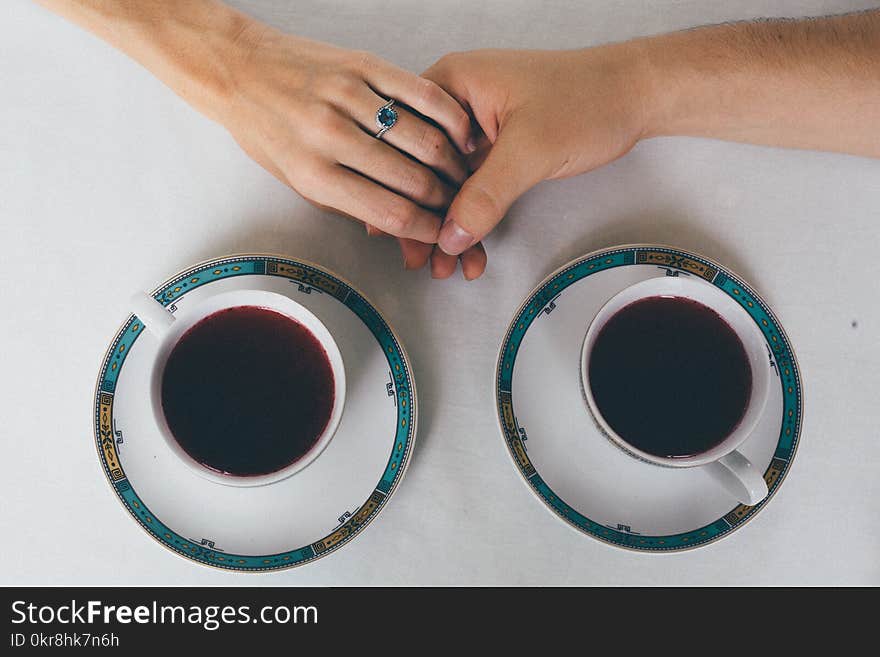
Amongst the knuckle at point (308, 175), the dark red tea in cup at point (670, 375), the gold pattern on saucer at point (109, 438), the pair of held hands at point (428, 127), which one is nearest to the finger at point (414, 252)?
the pair of held hands at point (428, 127)

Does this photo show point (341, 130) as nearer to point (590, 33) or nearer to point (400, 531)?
point (590, 33)

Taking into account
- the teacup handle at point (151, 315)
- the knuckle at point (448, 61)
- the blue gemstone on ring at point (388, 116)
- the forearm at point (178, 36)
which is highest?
the forearm at point (178, 36)

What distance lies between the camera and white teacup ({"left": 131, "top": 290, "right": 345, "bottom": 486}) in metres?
0.57

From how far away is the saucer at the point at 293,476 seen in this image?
649 millimetres

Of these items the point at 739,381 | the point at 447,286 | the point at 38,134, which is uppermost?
the point at 38,134

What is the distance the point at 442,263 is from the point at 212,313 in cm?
23

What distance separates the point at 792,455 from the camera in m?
0.65

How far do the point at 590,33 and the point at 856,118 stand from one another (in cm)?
29

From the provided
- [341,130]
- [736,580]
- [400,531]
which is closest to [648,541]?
[736,580]

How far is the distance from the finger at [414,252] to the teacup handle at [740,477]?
341mm

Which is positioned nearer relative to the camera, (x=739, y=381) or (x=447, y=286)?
(x=739, y=381)

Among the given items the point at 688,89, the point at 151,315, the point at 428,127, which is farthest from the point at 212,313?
the point at 688,89

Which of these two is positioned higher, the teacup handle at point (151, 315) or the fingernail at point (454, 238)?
the fingernail at point (454, 238)

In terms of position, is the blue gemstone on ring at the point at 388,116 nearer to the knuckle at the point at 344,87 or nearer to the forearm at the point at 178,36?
the knuckle at the point at 344,87
